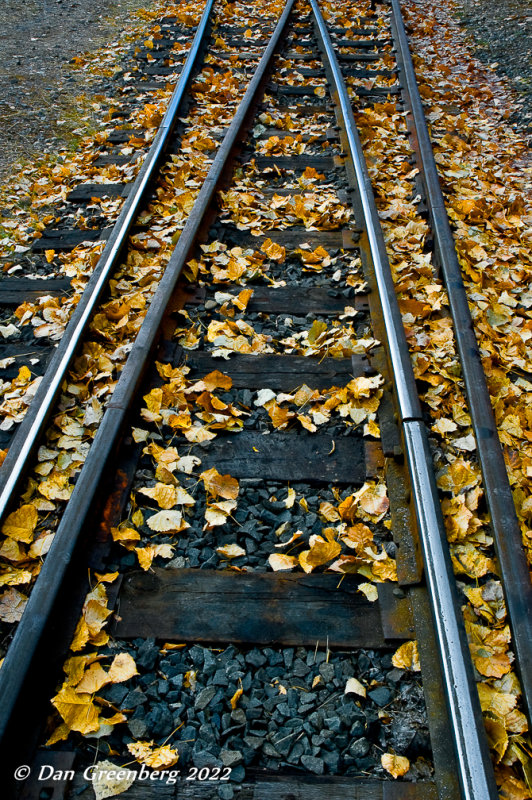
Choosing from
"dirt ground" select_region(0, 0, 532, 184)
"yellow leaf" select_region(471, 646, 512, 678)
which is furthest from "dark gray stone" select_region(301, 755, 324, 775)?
"dirt ground" select_region(0, 0, 532, 184)

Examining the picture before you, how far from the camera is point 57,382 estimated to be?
9.76 ft

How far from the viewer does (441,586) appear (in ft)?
6.39

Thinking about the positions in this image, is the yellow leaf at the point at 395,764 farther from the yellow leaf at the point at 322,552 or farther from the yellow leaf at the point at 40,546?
the yellow leaf at the point at 40,546

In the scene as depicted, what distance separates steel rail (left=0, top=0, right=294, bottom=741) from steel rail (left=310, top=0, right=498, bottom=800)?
4.07 feet

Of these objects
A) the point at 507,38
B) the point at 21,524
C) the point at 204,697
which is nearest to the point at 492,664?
the point at 204,697

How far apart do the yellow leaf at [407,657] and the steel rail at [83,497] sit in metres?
1.17

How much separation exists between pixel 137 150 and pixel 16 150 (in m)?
1.36

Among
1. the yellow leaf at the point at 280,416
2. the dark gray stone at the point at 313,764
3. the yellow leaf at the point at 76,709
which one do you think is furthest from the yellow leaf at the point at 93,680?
the yellow leaf at the point at 280,416

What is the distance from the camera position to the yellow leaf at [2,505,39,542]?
7.70ft

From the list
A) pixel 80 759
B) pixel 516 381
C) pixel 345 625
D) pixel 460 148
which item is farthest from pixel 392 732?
pixel 460 148

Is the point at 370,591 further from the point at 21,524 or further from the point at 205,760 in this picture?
the point at 21,524

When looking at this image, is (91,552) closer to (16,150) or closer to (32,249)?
(32,249)

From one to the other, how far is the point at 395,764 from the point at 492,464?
48.7 inches

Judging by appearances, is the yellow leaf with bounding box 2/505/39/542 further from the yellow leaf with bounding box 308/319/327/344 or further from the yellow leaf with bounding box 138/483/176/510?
the yellow leaf with bounding box 308/319/327/344
